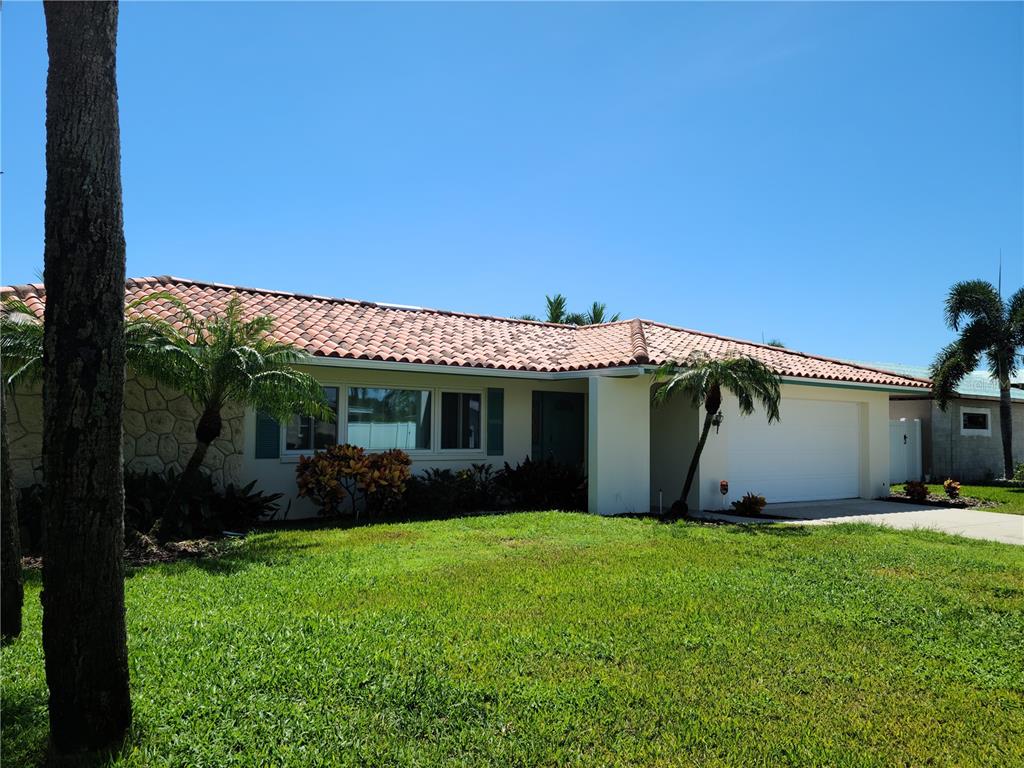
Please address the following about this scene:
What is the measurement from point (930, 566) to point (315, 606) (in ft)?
25.2

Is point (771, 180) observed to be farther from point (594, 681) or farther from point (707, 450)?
point (594, 681)

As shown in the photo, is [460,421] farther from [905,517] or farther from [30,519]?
[905,517]

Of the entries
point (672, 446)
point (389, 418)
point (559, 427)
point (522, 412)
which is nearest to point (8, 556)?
point (389, 418)

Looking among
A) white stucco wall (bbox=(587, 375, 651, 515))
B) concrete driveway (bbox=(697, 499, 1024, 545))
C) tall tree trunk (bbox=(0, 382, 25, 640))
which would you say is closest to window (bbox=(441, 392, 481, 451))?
white stucco wall (bbox=(587, 375, 651, 515))

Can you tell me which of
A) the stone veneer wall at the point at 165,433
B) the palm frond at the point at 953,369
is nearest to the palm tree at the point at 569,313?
the palm frond at the point at 953,369

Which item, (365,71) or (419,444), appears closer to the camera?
(365,71)

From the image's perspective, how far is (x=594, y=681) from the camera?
15.0ft

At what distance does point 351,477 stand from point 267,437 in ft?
6.07

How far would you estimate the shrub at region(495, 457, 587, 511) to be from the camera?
576 inches

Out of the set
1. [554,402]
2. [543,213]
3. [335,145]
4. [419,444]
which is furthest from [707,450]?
[335,145]

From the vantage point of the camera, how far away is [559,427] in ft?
55.0

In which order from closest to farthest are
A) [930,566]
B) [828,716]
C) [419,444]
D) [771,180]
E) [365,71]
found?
[828,716] → [930,566] → [365,71] → [419,444] → [771,180]

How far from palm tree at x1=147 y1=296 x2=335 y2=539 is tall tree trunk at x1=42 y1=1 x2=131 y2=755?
677 centimetres

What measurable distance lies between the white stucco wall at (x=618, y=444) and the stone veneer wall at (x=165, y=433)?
6.92 metres
